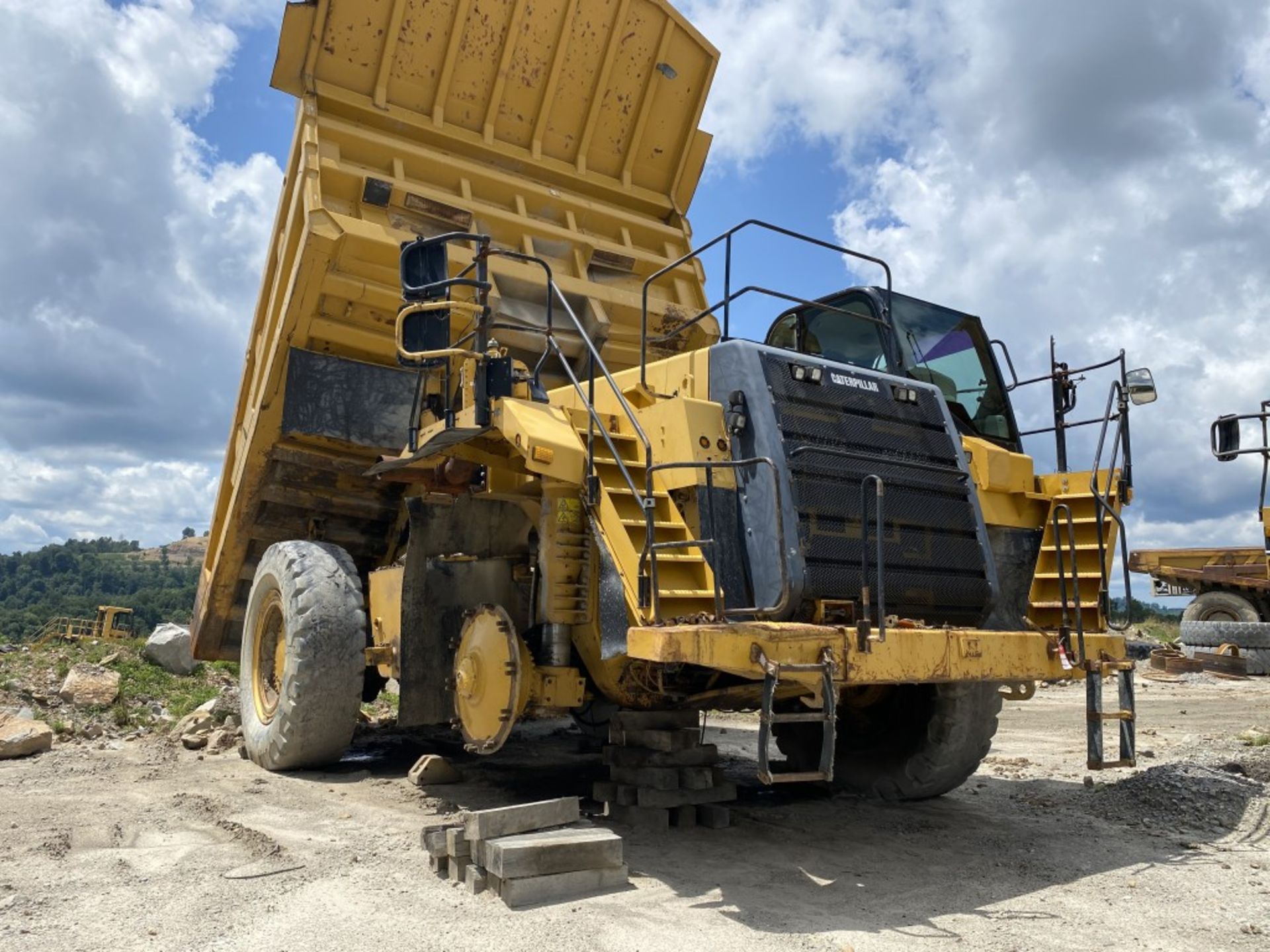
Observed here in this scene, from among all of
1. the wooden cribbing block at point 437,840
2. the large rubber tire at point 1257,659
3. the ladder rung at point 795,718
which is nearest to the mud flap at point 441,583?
the wooden cribbing block at point 437,840

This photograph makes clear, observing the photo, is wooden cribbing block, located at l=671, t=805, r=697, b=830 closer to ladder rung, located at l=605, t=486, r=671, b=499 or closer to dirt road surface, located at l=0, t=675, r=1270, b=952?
dirt road surface, located at l=0, t=675, r=1270, b=952

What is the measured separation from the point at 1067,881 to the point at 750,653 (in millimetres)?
1754

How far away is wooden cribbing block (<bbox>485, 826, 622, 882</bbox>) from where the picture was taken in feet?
11.9

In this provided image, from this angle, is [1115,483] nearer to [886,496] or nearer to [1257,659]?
[886,496]

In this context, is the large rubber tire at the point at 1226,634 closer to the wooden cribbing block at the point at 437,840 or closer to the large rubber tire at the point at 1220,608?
the large rubber tire at the point at 1220,608

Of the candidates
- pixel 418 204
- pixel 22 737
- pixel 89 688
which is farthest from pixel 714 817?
pixel 89 688

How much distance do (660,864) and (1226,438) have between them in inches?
206

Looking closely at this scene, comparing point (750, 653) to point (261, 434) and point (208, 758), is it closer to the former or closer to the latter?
point (261, 434)

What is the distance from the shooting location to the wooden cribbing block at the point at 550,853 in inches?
143

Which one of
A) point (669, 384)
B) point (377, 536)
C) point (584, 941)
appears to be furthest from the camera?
point (377, 536)

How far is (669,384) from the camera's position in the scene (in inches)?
196

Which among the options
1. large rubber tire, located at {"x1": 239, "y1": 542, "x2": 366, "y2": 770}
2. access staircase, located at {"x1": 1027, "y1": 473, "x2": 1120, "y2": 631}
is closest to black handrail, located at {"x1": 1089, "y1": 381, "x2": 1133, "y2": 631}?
access staircase, located at {"x1": 1027, "y1": 473, "x2": 1120, "y2": 631}

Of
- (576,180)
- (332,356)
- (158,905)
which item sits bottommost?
(158,905)

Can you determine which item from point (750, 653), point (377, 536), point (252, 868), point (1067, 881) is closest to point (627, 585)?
point (750, 653)
